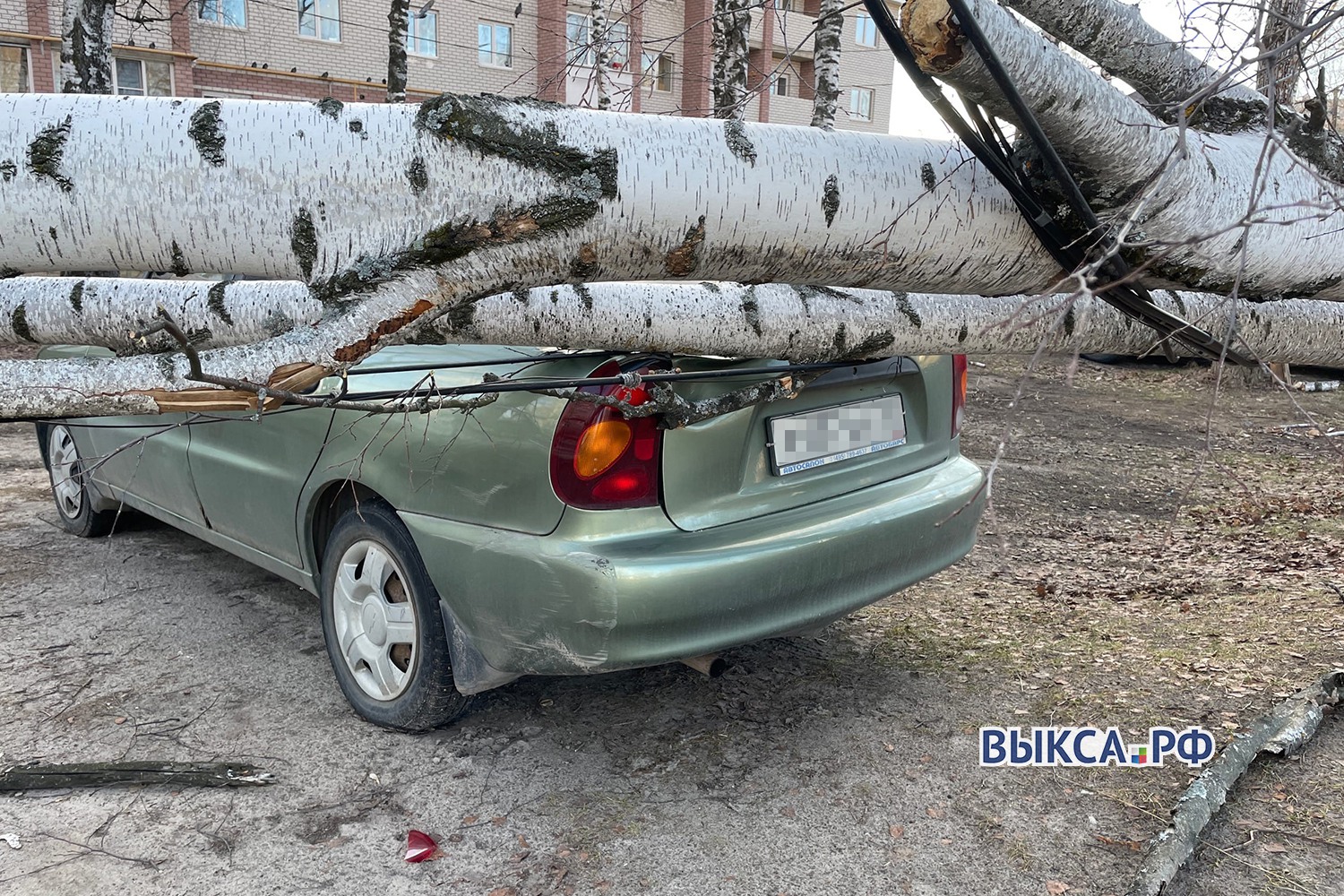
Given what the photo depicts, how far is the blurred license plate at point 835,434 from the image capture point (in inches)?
114

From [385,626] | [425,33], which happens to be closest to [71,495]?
[385,626]

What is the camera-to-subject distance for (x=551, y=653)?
2639 millimetres

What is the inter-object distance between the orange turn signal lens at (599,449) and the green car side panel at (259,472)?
109 centimetres

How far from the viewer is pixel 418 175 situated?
1791mm

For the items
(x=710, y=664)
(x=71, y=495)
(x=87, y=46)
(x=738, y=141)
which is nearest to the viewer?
(x=738, y=141)

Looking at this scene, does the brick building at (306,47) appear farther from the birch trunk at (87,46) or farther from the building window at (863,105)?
the birch trunk at (87,46)

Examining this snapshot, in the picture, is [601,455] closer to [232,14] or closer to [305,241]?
[305,241]

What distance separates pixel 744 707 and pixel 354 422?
160cm

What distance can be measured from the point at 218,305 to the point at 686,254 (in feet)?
3.28

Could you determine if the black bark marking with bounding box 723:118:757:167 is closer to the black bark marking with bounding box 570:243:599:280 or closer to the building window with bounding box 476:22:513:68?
the black bark marking with bounding box 570:243:599:280

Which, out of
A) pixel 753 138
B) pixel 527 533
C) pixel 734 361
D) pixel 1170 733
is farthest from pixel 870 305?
pixel 1170 733

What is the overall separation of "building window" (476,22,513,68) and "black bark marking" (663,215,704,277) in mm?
24660

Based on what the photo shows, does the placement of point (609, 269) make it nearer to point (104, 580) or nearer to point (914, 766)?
point (914, 766)

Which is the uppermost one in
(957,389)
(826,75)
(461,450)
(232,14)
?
(232,14)
